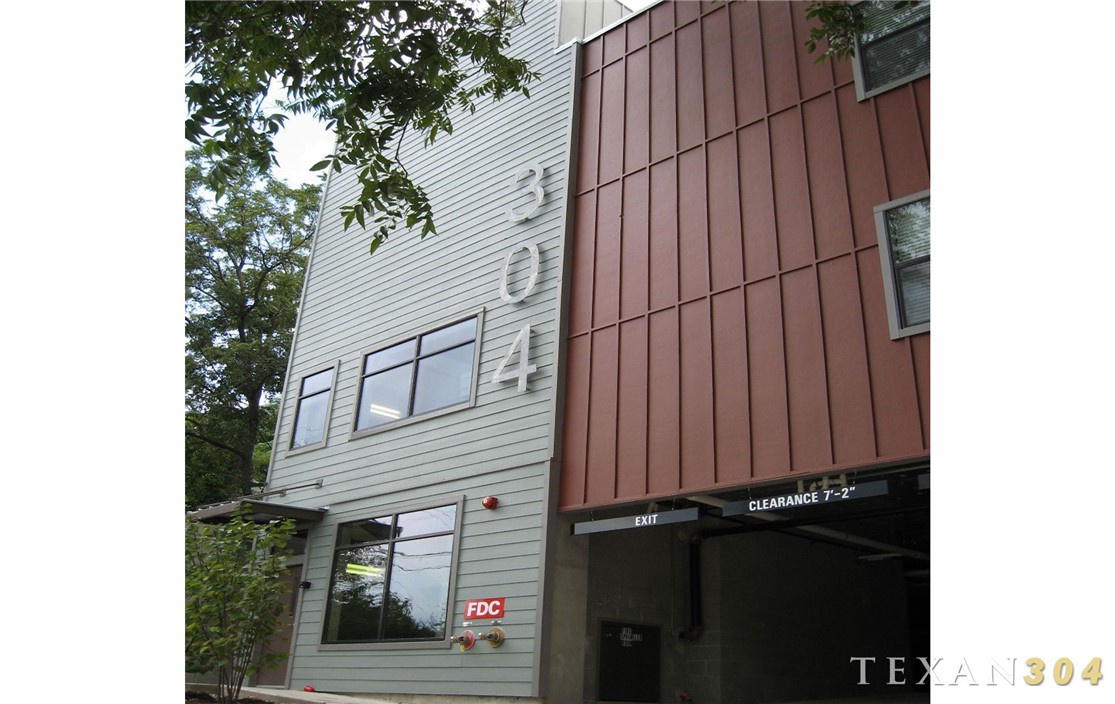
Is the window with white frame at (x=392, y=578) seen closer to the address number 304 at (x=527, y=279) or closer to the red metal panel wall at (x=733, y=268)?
the address number 304 at (x=527, y=279)

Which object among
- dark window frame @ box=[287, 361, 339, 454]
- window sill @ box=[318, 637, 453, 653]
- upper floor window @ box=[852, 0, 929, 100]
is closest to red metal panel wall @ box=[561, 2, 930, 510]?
upper floor window @ box=[852, 0, 929, 100]

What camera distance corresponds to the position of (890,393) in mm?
7352

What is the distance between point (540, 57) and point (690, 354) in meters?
5.82

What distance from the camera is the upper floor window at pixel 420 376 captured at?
11.3 m

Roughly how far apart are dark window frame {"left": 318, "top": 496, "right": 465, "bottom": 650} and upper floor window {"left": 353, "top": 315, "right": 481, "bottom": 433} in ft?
4.12

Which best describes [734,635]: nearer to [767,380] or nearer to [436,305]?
[767,380]

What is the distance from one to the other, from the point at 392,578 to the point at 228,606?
383cm

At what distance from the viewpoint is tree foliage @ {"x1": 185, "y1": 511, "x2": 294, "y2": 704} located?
23.0ft

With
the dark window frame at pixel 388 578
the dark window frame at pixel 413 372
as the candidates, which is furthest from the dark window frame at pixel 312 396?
the dark window frame at pixel 388 578

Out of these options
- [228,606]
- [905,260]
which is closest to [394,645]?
[228,606]

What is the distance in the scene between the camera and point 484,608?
9547mm

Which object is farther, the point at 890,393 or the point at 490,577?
the point at 490,577
